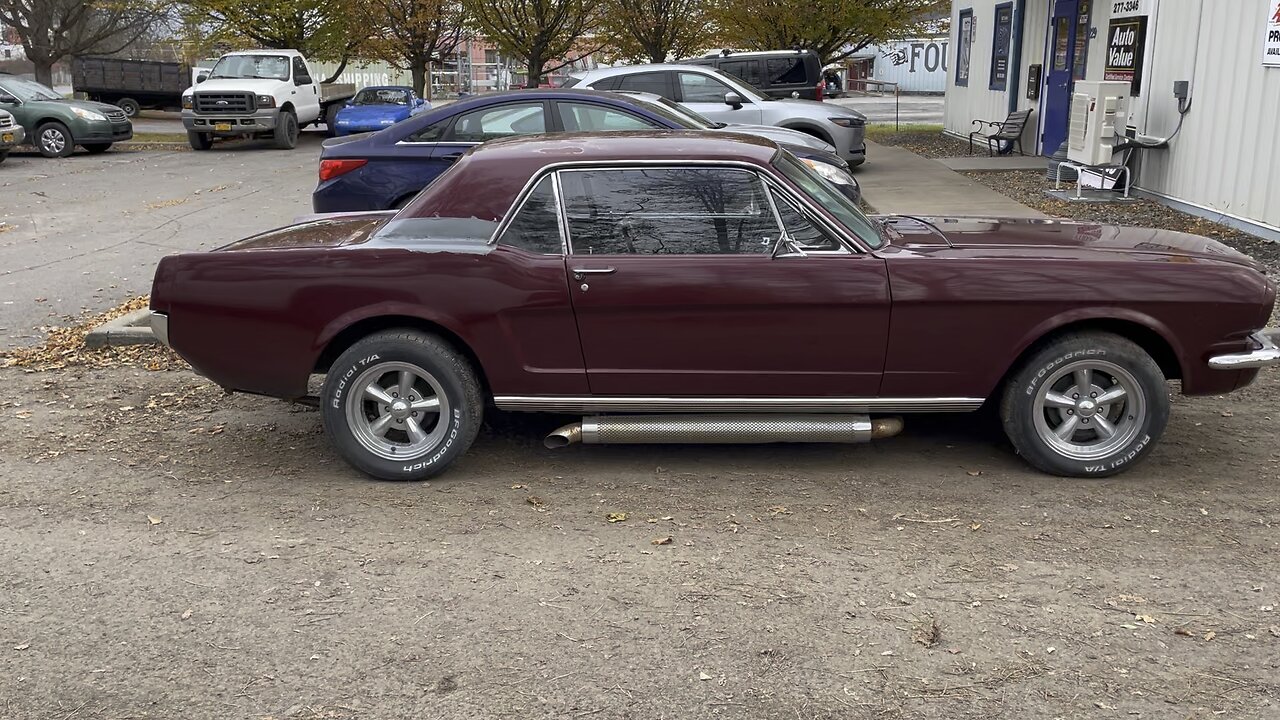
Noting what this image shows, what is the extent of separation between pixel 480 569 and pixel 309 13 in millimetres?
29897

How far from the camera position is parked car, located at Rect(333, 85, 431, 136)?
25594 mm

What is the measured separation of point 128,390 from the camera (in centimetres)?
688

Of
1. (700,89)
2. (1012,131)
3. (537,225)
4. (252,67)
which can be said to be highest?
(252,67)

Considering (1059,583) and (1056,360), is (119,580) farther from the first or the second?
(1056,360)

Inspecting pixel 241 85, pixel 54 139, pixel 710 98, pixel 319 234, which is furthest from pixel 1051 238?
pixel 241 85

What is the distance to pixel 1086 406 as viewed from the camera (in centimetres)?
512

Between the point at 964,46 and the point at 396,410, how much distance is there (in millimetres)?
20091

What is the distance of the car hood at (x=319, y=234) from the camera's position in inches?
213

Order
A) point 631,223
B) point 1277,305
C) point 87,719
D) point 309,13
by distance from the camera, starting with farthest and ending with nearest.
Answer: point 309,13, point 1277,305, point 631,223, point 87,719

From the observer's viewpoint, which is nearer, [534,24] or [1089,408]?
[1089,408]

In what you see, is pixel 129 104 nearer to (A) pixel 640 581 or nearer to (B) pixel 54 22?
(B) pixel 54 22

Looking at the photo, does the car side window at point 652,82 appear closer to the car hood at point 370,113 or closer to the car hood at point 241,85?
the car hood at point 370,113

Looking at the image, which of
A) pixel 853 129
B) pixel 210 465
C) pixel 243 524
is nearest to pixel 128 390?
pixel 210 465

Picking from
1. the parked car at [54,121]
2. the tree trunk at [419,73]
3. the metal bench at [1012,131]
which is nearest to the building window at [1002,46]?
the metal bench at [1012,131]
